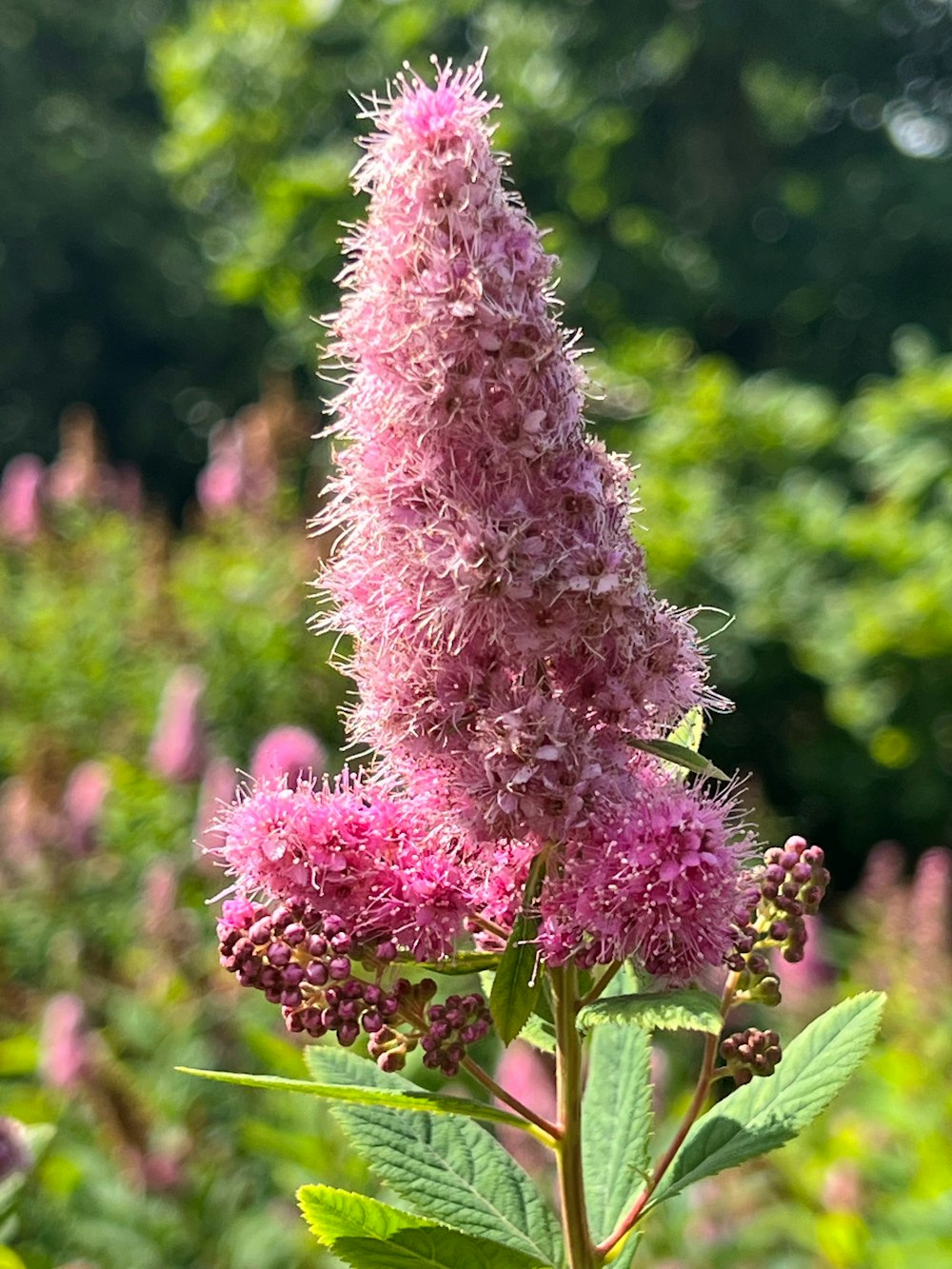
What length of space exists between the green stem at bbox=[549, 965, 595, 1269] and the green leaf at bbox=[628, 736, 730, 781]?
174 millimetres

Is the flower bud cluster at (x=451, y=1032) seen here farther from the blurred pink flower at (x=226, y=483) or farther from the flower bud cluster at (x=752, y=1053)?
the blurred pink flower at (x=226, y=483)

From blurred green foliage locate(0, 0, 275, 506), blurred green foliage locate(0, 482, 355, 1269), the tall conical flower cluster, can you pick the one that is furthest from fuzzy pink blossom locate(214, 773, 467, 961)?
blurred green foliage locate(0, 0, 275, 506)

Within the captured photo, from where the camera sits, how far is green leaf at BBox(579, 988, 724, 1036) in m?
0.85

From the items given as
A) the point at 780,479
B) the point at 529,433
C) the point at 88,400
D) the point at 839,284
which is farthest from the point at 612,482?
the point at 88,400

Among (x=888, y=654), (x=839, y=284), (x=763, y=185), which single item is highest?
(x=763, y=185)

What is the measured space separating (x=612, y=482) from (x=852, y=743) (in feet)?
19.1

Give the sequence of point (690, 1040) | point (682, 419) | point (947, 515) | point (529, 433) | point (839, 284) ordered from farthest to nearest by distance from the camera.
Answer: point (839, 284), point (682, 419), point (947, 515), point (690, 1040), point (529, 433)

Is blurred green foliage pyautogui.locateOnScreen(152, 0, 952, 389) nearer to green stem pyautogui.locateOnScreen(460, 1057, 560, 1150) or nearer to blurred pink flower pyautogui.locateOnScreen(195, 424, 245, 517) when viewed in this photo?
blurred pink flower pyautogui.locateOnScreen(195, 424, 245, 517)

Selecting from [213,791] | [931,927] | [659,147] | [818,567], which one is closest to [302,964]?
[213,791]

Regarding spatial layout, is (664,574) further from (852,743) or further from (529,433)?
(529,433)

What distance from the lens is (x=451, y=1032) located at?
3.14ft

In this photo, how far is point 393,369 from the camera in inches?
34.3

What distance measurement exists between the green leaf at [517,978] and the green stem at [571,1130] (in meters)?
0.05

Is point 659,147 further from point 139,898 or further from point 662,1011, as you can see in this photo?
point 662,1011
